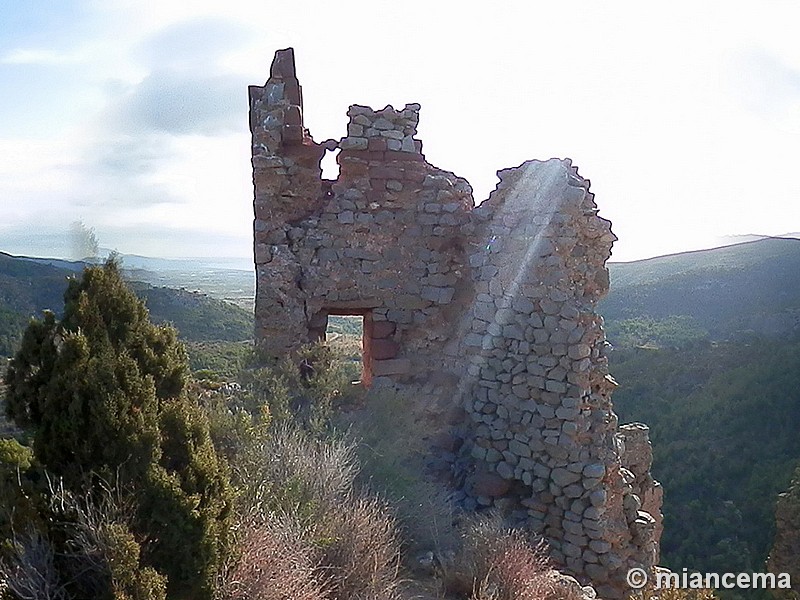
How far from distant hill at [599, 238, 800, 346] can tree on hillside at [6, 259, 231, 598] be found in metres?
28.5

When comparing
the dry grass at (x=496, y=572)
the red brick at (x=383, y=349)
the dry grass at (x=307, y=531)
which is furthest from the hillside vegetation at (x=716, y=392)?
the dry grass at (x=307, y=531)

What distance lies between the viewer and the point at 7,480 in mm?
2779

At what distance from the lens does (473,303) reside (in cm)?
693

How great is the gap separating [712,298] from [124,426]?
→ 36.6 meters

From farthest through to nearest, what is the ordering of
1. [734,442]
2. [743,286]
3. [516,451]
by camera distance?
1. [743,286]
2. [734,442]
3. [516,451]

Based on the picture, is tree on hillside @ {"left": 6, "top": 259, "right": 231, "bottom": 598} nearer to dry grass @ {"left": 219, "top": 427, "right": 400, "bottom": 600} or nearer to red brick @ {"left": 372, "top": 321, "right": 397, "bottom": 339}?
dry grass @ {"left": 219, "top": 427, "right": 400, "bottom": 600}

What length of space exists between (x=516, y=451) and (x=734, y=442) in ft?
57.8

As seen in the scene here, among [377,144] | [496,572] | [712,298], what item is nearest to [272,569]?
[496,572]

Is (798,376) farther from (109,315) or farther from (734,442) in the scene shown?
(109,315)

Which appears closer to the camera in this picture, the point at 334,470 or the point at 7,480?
the point at 7,480

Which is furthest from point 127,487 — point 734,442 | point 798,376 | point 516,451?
point 798,376

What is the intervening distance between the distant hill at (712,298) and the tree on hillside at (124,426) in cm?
2846

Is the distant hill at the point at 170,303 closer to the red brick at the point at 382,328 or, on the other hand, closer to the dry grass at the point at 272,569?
the red brick at the point at 382,328

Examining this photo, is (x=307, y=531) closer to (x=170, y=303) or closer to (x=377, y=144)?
(x=377, y=144)
